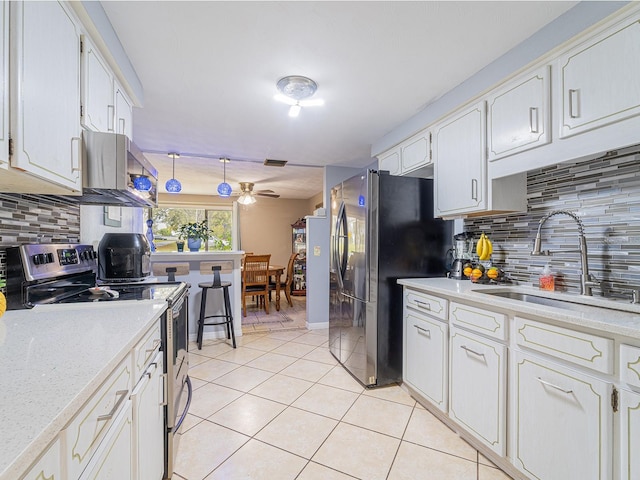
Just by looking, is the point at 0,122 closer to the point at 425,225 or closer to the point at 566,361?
the point at 566,361

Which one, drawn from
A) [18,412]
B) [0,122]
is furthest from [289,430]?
[0,122]

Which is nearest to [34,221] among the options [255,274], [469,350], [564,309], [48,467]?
[48,467]

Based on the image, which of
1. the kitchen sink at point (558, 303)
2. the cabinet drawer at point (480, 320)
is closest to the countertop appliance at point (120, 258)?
the cabinet drawer at point (480, 320)

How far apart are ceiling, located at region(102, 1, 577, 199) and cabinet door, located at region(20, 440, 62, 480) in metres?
1.71

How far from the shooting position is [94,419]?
713mm

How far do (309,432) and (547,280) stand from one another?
1.68 metres

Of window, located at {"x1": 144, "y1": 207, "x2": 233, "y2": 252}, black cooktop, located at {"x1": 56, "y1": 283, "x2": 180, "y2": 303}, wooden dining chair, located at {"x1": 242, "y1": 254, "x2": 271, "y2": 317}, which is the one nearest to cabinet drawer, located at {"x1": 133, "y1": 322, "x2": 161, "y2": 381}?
black cooktop, located at {"x1": 56, "y1": 283, "x2": 180, "y2": 303}

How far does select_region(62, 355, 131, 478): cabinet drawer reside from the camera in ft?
2.00

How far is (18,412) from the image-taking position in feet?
1.71

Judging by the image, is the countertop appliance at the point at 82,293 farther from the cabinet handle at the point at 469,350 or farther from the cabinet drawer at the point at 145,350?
the cabinet handle at the point at 469,350

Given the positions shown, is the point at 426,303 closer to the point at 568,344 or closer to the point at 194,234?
the point at 568,344

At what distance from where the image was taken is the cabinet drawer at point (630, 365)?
3.38 feet

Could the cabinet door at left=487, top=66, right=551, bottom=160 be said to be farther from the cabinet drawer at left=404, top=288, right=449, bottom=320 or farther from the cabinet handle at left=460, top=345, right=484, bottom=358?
the cabinet handle at left=460, top=345, right=484, bottom=358

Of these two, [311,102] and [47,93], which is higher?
[311,102]
